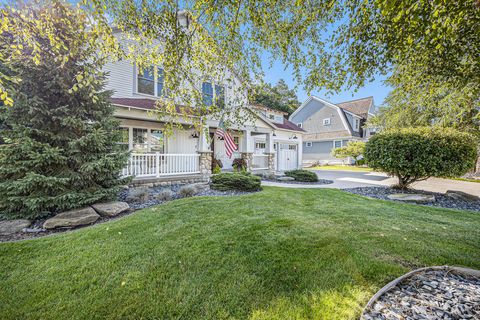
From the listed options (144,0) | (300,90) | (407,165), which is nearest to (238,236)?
(300,90)

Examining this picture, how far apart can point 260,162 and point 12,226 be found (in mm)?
10761

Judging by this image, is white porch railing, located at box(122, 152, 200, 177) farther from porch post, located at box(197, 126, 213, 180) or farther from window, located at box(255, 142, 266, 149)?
window, located at box(255, 142, 266, 149)

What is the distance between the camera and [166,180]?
8336 mm

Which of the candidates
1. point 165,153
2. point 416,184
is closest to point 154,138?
point 165,153

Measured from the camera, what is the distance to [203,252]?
10.0 feet

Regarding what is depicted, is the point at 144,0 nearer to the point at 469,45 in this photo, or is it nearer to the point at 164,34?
the point at 164,34

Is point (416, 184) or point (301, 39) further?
point (416, 184)

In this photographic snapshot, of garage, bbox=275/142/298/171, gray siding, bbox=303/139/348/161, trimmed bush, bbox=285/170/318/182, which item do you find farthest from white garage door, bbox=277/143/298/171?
gray siding, bbox=303/139/348/161

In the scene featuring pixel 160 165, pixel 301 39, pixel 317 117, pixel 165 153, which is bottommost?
pixel 160 165

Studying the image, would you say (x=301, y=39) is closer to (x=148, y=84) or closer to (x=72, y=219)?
(x=72, y=219)

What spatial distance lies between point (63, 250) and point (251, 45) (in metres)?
4.65

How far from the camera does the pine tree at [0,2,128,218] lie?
14.2 ft

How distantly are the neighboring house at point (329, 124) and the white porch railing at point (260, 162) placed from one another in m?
13.0

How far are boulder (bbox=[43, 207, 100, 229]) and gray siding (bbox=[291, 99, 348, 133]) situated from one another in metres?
23.6
